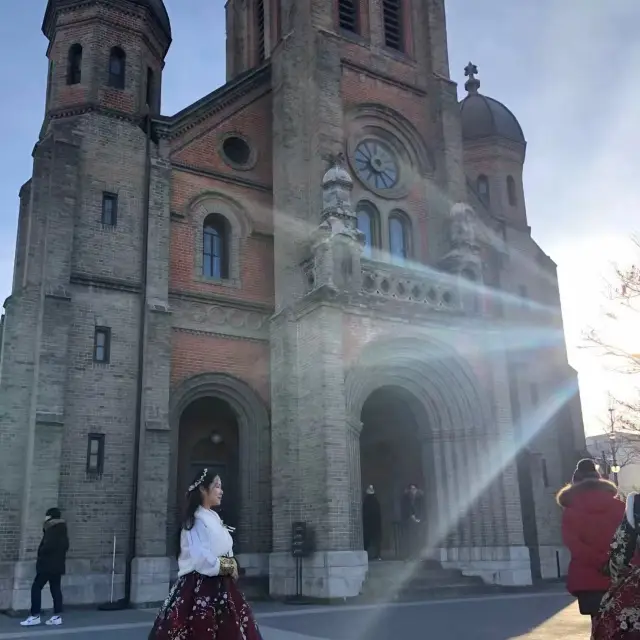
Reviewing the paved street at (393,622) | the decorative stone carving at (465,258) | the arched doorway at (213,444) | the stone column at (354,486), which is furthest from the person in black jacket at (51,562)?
the decorative stone carving at (465,258)

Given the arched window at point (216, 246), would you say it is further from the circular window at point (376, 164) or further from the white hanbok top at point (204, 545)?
the white hanbok top at point (204, 545)

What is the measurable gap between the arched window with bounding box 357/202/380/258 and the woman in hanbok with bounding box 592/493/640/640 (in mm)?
16618

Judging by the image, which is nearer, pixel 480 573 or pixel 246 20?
pixel 480 573

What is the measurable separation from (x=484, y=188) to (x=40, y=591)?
21348 mm

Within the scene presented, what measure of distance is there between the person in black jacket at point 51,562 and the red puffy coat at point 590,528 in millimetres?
9985

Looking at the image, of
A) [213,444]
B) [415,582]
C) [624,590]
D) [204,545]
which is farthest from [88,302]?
[624,590]

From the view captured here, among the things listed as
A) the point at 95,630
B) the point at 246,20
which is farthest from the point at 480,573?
the point at 246,20

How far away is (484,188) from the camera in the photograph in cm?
2844

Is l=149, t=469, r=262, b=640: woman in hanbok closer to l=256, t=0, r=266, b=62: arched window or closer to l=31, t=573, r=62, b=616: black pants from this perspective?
l=31, t=573, r=62, b=616: black pants

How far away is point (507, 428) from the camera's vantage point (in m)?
19.7

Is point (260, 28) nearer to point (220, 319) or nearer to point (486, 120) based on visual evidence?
point (486, 120)

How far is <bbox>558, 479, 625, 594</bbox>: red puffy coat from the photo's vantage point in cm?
624

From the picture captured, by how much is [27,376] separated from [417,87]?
48.4 ft

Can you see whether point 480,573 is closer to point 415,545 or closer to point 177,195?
point 415,545
